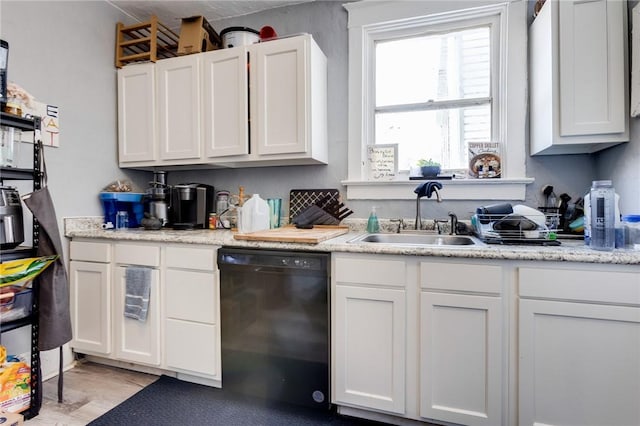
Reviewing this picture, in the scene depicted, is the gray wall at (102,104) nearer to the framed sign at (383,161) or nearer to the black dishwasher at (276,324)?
the framed sign at (383,161)

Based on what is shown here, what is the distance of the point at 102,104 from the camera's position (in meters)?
2.37

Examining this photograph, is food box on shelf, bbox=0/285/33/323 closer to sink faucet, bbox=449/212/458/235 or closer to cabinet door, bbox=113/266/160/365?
cabinet door, bbox=113/266/160/365

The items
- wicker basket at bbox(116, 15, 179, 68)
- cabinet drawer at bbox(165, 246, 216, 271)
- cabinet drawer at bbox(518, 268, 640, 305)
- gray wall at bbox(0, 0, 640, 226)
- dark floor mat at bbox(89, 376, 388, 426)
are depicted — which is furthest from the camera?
wicker basket at bbox(116, 15, 179, 68)

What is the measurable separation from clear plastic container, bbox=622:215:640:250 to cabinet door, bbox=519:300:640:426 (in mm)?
304

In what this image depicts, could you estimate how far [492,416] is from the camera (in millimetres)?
1349

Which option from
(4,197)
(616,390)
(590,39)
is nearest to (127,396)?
(4,197)

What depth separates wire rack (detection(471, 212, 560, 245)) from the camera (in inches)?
58.1

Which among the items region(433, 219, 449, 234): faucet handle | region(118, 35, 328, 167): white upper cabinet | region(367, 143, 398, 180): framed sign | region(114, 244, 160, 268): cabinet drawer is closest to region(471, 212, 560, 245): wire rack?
region(433, 219, 449, 234): faucet handle

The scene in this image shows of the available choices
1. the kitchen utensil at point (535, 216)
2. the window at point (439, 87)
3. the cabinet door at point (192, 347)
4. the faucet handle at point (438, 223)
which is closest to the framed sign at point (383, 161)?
the window at point (439, 87)

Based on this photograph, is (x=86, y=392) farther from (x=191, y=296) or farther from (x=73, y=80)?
(x=73, y=80)

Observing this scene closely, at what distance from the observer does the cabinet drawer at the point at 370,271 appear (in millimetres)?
1453

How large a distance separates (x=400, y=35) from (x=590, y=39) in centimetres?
110

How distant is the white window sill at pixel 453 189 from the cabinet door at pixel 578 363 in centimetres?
86

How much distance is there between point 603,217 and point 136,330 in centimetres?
256
